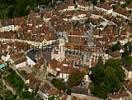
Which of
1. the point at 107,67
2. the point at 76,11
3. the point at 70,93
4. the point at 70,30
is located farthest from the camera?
the point at 76,11

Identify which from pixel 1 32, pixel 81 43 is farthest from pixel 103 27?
pixel 1 32

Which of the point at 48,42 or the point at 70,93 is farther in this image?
the point at 48,42

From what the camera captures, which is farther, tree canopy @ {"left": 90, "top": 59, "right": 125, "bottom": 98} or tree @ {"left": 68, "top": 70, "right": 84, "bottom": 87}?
tree @ {"left": 68, "top": 70, "right": 84, "bottom": 87}

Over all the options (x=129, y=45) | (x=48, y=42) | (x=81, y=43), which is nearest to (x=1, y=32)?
(x=48, y=42)

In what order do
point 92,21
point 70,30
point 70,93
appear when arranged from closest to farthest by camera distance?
point 70,93, point 70,30, point 92,21

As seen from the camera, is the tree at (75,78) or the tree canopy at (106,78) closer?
the tree canopy at (106,78)

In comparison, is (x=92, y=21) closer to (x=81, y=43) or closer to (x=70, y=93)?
(x=81, y=43)

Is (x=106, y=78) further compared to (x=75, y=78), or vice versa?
(x=75, y=78)
